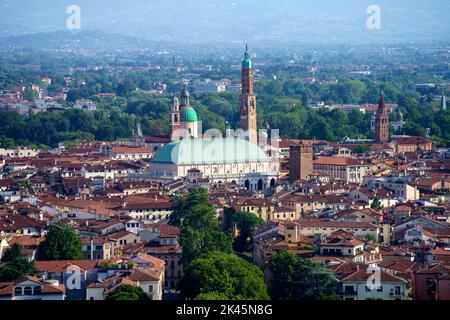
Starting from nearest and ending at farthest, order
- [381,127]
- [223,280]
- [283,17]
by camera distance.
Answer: [223,280] < [381,127] < [283,17]

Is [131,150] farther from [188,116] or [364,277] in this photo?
[364,277]

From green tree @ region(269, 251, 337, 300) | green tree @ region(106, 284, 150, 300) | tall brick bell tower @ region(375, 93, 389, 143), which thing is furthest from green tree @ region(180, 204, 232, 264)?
tall brick bell tower @ region(375, 93, 389, 143)

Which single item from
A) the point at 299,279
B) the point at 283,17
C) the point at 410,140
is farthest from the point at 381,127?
the point at 283,17

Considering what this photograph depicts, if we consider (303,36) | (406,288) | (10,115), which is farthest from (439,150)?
(303,36)

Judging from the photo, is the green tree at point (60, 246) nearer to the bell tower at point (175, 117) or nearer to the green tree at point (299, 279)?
the green tree at point (299, 279)

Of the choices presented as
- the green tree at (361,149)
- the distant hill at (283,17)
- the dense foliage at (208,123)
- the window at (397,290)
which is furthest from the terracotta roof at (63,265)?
the distant hill at (283,17)

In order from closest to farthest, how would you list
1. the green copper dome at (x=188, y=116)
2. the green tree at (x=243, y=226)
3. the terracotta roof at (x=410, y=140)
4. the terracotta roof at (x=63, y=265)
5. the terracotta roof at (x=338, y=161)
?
the terracotta roof at (x=63, y=265) < the green tree at (x=243, y=226) < the terracotta roof at (x=338, y=161) < the green copper dome at (x=188, y=116) < the terracotta roof at (x=410, y=140)

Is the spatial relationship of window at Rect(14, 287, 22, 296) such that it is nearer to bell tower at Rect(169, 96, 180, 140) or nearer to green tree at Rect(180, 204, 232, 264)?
green tree at Rect(180, 204, 232, 264)
